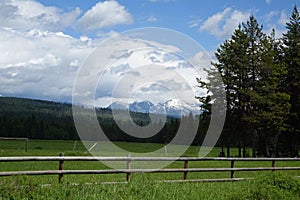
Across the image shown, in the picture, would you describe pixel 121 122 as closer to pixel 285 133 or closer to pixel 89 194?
pixel 89 194

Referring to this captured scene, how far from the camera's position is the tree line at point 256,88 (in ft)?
145

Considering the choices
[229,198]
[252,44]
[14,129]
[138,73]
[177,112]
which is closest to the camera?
[229,198]

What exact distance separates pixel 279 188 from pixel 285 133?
128 feet

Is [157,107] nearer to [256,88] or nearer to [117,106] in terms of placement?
[117,106]

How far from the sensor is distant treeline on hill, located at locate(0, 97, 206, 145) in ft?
81.9

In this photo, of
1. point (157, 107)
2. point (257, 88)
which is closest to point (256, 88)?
point (257, 88)

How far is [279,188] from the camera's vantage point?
455 inches

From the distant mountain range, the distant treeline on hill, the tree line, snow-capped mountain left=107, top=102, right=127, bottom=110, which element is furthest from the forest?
snow-capped mountain left=107, top=102, right=127, bottom=110

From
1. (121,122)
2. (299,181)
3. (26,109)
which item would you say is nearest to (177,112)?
(121,122)

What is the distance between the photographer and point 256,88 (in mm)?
45188

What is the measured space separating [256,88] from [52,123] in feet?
258

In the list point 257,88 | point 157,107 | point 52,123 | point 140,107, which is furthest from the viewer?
point 52,123

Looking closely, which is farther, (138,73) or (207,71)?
(207,71)

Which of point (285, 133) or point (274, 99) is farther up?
point (274, 99)
